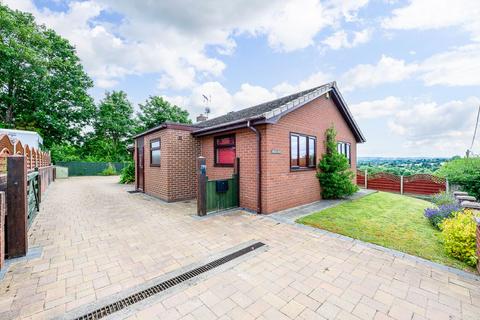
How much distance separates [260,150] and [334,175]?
419 centimetres

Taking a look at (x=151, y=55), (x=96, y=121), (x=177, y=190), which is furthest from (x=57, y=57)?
(x=177, y=190)

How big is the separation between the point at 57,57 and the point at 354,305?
102 feet

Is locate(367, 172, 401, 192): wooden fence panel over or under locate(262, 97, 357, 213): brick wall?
under

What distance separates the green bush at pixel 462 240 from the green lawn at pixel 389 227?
125mm

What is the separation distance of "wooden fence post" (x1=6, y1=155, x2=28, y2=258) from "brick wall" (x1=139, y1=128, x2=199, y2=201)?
4.60 m

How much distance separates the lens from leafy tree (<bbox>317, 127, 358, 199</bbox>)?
332 inches

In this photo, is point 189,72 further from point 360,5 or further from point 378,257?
point 378,257

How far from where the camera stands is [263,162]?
618cm

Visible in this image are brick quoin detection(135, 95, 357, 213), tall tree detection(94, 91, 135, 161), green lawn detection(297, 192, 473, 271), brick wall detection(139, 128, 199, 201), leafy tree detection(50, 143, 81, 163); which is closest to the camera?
green lawn detection(297, 192, 473, 271)

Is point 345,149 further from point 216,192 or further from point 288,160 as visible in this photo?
point 216,192

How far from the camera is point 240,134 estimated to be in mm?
6977

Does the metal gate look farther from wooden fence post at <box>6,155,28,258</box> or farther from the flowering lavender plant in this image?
the flowering lavender plant

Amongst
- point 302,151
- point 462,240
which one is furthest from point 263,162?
point 462,240

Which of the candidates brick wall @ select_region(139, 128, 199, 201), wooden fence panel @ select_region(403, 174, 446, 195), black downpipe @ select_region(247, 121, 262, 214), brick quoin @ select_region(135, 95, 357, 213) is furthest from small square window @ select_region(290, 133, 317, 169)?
wooden fence panel @ select_region(403, 174, 446, 195)
